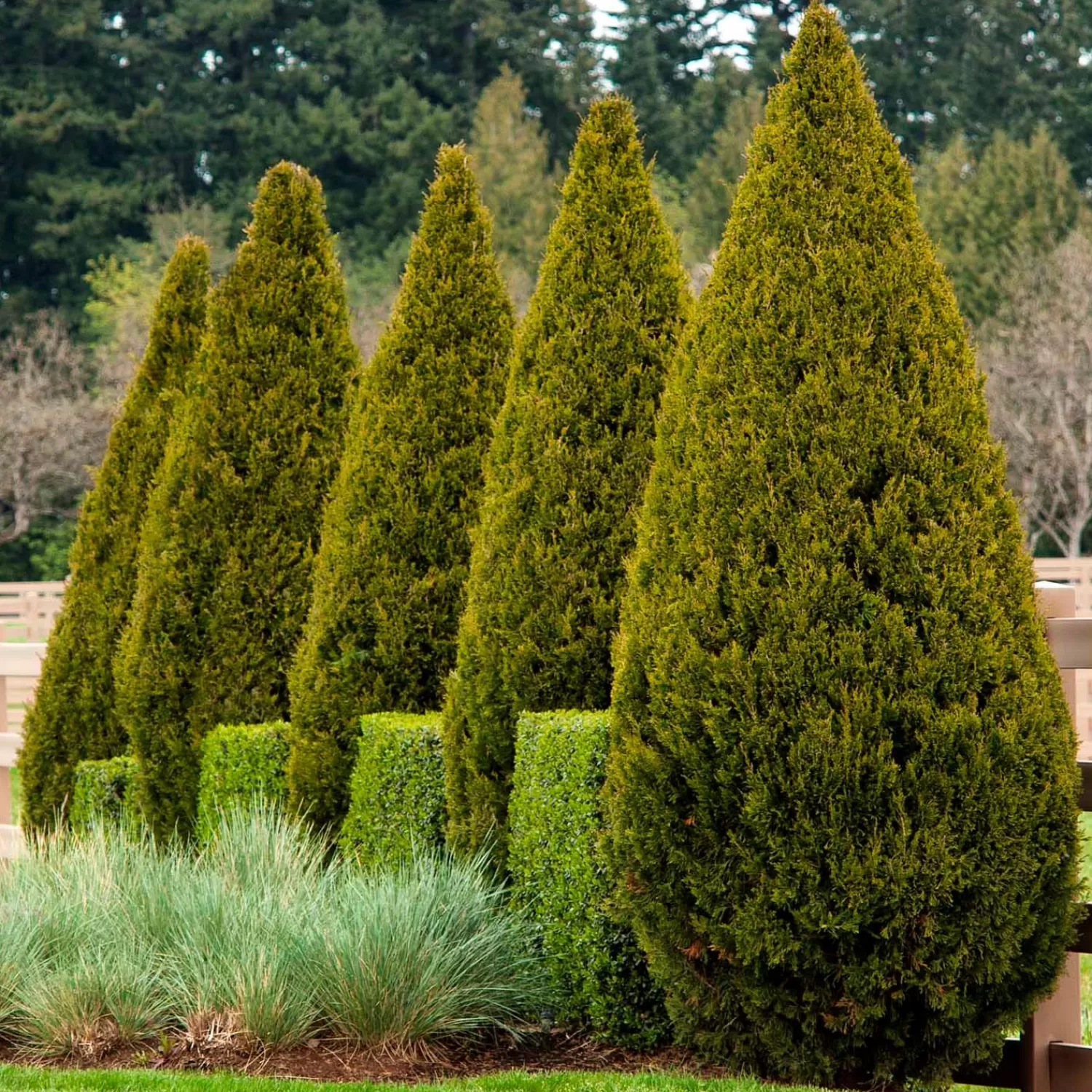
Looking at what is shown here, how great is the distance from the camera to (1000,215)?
Result: 4266 centimetres

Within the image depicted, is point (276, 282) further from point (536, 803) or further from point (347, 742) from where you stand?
point (536, 803)

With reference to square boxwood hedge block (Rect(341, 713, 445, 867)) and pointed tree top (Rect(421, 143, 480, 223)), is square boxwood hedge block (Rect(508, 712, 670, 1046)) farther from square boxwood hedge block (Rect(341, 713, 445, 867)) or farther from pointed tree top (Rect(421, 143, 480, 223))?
pointed tree top (Rect(421, 143, 480, 223))

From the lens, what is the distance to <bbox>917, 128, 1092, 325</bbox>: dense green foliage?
4175 centimetres

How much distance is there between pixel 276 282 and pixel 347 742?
261 cm

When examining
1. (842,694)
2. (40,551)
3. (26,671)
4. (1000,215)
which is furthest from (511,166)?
(842,694)

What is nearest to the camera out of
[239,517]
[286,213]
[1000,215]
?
[239,517]

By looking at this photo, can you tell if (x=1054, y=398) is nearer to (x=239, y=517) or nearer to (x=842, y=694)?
(x=239, y=517)

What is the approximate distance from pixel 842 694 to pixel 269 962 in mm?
2093

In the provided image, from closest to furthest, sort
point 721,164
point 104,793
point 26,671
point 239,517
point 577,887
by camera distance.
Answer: point 577,887, point 239,517, point 104,793, point 26,671, point 721,164

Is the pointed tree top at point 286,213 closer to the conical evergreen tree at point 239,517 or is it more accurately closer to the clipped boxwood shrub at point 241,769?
the conical evergreen tree at point 239,517

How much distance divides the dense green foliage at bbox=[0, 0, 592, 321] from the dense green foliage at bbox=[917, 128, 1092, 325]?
14.7 m

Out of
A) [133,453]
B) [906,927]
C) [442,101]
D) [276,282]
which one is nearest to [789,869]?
[906,927]

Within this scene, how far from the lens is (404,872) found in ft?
16.8

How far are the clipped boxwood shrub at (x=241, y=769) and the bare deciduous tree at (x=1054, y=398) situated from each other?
28.8 m
